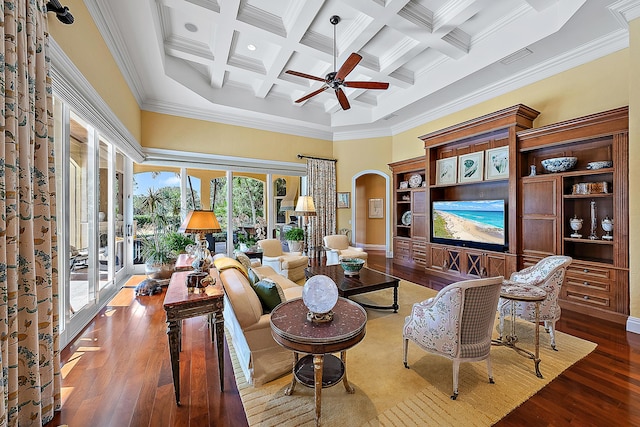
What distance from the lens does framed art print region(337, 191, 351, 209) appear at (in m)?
7.65

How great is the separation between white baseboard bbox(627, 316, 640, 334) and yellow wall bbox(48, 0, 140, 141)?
6.37 metres

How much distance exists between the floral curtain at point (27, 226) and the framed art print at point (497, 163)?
5.67 m

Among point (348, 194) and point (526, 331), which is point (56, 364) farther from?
point (348, 194)

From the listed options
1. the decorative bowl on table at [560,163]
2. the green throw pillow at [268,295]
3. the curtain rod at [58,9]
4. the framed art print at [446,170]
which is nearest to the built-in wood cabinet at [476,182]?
the framed art print at [446,170]

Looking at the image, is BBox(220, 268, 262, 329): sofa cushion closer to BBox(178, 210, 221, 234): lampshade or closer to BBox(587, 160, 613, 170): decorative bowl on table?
BBox(178, 210, 221, 234): lampshade

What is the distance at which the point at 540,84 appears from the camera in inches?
171

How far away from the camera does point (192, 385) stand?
2.11 metres

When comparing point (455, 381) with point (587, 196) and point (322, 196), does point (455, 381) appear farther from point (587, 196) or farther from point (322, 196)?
point (322, 196)

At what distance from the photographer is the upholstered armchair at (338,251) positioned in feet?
17.8

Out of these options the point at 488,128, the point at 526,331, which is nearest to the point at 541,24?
the point at 488,128

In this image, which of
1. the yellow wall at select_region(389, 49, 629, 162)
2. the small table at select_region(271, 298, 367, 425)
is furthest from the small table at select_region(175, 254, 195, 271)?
the yellow wall at select_region(389, 49, 629, 162)

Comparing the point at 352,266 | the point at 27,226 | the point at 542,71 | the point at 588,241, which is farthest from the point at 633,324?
the point at 27,226

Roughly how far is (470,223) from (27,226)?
5692 millimetres

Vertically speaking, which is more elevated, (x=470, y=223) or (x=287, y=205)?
(x=287, y=205)
